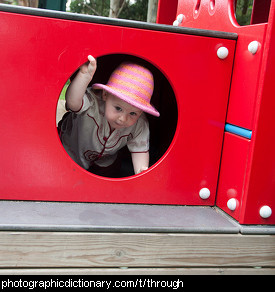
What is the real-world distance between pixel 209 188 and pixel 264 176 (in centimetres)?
25

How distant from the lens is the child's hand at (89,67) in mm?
1366

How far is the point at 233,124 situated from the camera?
1481 mm

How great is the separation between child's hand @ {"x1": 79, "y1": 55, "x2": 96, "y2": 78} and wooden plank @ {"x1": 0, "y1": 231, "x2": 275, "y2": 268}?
58 cm

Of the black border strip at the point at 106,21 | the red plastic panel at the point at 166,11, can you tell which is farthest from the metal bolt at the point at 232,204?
the red plastic panel at the point at 166,11

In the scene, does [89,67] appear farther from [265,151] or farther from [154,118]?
[154,118]

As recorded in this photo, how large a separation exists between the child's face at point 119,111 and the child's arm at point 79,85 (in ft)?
0.42

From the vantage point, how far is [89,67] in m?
1.40

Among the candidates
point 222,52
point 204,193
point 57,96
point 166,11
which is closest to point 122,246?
point 204,193

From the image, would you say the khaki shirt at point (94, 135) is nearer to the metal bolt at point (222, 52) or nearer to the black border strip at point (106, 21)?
the black border strip at point (106, 21)

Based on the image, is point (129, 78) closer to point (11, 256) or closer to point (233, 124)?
point (233, 124)

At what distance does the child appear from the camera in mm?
1555

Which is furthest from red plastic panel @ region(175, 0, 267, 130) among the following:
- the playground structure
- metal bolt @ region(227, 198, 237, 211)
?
metal bolt @ region(227, 198, 237, 211)

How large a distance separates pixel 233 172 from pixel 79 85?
0.68m

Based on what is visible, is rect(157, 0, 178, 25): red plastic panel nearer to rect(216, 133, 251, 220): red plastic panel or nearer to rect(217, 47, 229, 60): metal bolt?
rect(217, 47, 229, 60): metal bolt
